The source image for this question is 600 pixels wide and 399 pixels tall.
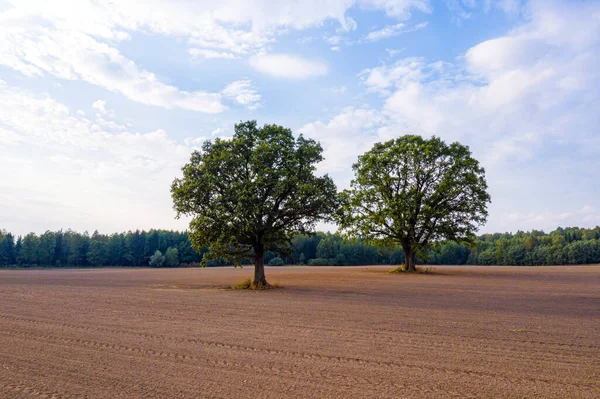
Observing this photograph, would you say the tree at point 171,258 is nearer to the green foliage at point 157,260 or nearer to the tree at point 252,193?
the green foliage at point 157,260

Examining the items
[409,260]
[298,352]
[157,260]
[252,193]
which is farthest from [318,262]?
[298,352]

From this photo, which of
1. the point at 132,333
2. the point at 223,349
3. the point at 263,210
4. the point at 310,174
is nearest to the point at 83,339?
the point at 132,333

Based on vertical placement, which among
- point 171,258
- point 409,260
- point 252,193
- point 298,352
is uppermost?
point 252,193

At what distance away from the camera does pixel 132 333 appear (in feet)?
45.3

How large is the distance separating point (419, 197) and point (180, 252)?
323 ft

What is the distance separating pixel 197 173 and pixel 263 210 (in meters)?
5.74

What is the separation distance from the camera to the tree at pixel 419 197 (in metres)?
51.9

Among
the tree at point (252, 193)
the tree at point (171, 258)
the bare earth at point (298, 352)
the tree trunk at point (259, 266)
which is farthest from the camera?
the tree at point (171, 258)

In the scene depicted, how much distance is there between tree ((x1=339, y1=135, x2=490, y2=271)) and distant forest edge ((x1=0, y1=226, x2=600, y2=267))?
62.6 meters

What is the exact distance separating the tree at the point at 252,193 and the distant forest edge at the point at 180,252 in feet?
277

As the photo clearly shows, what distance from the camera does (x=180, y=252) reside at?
134 meters

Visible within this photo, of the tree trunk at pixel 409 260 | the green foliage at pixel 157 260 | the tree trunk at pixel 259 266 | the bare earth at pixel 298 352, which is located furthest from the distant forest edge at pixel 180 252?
the bare earth at pixel 298 352

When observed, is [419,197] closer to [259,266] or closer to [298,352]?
[259,266]

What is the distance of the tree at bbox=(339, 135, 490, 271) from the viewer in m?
51.9
